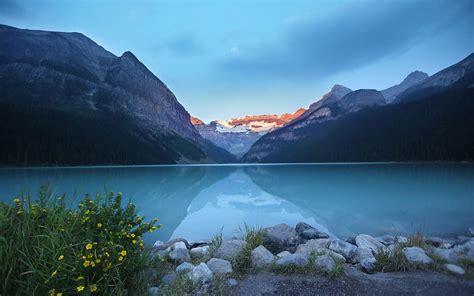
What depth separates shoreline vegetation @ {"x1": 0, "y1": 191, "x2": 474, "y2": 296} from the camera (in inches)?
148

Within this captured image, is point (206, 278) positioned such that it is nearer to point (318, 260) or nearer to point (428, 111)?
point (318, 260)

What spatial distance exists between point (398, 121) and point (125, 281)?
6424 inches

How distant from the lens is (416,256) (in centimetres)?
616

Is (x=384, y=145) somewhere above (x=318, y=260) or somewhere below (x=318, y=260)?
above

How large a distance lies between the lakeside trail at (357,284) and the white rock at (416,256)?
34 centimetres

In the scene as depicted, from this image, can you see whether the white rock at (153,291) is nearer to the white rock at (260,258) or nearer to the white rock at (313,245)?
the white rock at (260,258)

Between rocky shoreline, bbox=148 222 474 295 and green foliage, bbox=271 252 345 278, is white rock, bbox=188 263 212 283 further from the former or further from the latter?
green foliage, bbox=271 252 345 278

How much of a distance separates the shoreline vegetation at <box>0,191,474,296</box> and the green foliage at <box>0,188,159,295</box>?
0.01 meters

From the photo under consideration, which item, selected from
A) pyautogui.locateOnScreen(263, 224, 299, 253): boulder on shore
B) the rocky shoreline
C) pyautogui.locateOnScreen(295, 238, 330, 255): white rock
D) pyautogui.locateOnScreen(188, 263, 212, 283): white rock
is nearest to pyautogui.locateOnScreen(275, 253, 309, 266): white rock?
the rocky shoreline

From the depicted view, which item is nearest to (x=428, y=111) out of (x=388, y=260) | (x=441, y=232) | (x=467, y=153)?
(x=467, y=153)

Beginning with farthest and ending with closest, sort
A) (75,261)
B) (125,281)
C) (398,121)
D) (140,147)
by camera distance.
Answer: (140,147)
(398,121)
(125,281)
(75,261)

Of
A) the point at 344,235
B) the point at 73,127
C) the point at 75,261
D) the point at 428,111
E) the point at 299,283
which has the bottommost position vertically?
the point at 344,235

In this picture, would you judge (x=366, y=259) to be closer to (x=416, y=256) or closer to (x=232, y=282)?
(x=416, y=256)

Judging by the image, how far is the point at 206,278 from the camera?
5.22m
